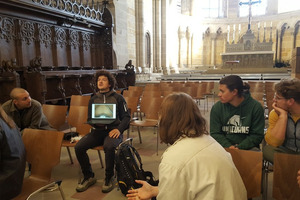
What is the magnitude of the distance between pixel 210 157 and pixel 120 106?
233 cm

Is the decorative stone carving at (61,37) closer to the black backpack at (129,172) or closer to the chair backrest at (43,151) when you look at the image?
the chair backrest at (43,151)

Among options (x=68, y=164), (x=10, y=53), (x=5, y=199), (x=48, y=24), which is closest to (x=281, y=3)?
(x=48, y=24)

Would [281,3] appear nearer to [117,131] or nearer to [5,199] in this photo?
[117,131]

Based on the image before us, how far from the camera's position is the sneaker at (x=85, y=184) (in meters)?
2.99

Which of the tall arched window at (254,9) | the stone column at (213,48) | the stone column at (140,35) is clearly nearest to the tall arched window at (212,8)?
the tall arched window at (254,9)

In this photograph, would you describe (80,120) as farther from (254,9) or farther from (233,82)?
(254,9)

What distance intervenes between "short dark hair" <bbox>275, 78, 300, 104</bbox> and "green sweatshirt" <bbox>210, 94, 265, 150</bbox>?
0.35 metres

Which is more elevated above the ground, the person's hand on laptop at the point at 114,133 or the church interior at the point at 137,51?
the church interior at the point at 137,51

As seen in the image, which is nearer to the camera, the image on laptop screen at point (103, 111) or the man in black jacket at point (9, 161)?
the man in black jacket at point (9, 161)

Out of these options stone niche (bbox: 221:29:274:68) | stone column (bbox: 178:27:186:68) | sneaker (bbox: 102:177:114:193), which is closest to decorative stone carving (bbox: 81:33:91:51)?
sneaker (bbox: 102:177:114:193)

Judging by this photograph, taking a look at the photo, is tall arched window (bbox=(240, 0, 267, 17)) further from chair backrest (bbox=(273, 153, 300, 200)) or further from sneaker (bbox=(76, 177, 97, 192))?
chair backrest (bbox=(273, 153, 300, 200))

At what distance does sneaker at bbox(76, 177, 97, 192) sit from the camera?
9.82 ft

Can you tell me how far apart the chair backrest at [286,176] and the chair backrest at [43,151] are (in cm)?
185

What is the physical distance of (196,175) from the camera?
1.19 m
